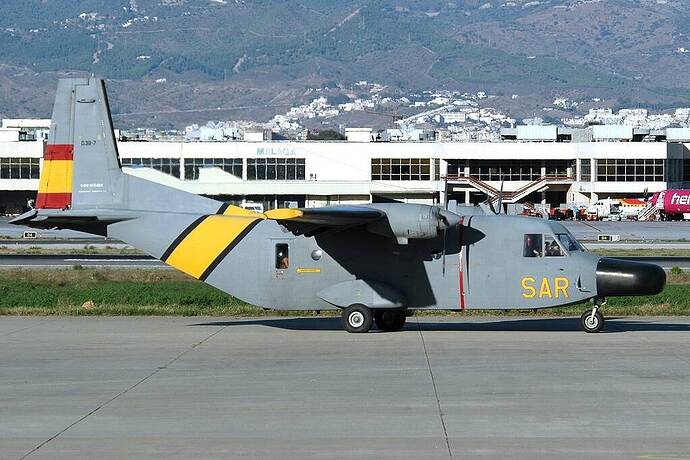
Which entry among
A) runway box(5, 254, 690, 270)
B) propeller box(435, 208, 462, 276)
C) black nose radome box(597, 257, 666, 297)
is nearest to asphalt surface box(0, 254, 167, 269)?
runway box(5, 254, 690, 270)

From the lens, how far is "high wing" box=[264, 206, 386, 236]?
23.5m

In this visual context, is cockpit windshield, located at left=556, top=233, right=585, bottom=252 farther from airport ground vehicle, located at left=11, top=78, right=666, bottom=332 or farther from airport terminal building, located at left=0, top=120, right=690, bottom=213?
airport terminal building, located at left=0, top=120, right=690, bottom=213

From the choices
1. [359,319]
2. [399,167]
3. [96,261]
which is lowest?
[359,319]

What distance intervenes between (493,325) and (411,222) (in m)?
4.44

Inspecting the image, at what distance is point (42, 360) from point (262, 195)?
82072 millimetres

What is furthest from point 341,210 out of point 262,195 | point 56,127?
point 262,195

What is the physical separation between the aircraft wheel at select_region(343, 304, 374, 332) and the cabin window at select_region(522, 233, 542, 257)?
3.60m

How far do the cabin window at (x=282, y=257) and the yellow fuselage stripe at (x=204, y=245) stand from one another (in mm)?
879

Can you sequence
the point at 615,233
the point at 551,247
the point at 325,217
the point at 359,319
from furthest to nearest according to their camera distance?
the point at 615,233 < the point at 359,319 < the point at 551,247 < the point at 325,217

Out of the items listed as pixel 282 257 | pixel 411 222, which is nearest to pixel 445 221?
pixel 411 222

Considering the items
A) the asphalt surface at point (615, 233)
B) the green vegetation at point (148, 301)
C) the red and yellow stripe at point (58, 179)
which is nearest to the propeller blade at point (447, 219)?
the green vegetation at point (148, 301)

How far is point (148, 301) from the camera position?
32.3m

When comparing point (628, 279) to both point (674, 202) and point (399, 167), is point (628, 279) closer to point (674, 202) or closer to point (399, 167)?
point (674, 202)

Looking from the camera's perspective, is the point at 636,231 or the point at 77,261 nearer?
the point at 77,261
